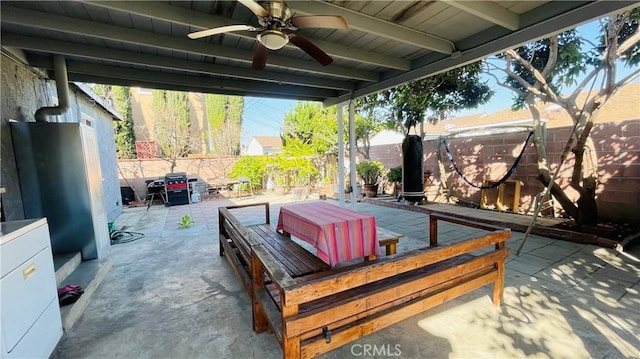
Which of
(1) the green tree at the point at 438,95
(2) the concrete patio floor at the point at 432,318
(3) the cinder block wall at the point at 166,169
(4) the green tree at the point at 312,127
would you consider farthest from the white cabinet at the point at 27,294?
(3) the cinder block wall at the point at 166,169

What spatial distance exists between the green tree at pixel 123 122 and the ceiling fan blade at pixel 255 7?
1342cm

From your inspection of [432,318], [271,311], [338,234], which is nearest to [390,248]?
[338,234]

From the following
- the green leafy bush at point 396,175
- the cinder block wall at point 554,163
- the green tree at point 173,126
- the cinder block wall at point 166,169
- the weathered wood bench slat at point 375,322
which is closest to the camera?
the weathered wood bench slat at point 375,322

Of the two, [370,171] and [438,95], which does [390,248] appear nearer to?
[438,95]

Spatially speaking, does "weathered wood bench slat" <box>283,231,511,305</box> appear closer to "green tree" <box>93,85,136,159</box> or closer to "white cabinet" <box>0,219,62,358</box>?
"white cabinet" <box>0,219,62,358</box>

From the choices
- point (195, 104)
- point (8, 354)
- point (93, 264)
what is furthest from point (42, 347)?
point (195, 104)

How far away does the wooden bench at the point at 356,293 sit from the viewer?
1451 mm

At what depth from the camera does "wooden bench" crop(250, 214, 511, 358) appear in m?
1.45

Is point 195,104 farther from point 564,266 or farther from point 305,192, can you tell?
point 564,266

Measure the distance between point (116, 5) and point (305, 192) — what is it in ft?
23.8

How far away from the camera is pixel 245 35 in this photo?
2.60 metres

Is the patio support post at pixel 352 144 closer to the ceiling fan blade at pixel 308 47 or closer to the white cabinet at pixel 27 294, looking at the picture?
the ceiling fan blade at pixel 308 47

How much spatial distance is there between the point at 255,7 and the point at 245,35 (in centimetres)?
82

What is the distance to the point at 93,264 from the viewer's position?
10.3ft
